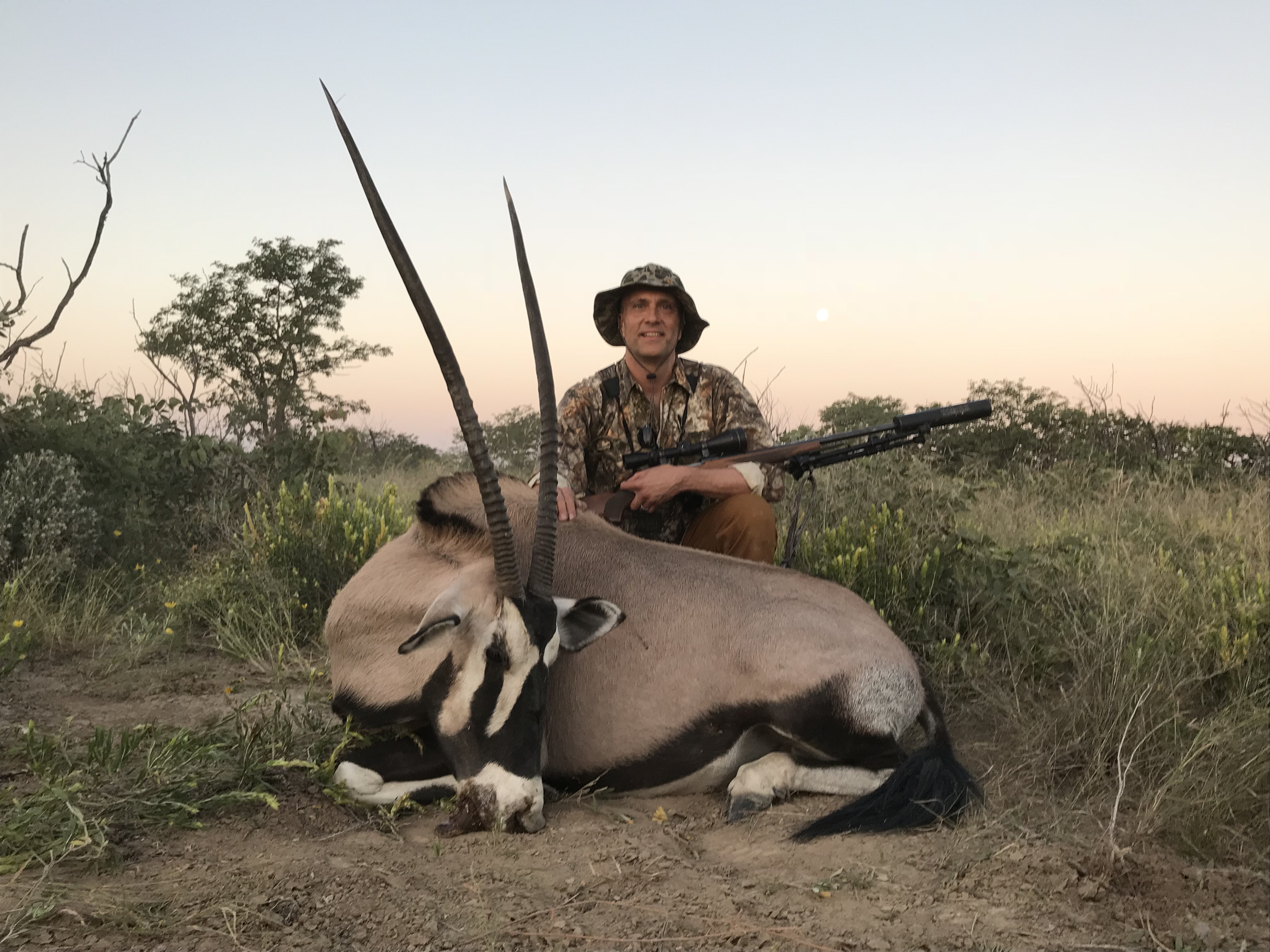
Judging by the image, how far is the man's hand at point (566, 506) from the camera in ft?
14.4

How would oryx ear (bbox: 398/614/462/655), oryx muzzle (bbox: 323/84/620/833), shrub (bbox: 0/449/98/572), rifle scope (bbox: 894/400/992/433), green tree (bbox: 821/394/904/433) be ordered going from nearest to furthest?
1. oryx ear (bbox: 398/614/462/655)
2. oryx muzzle (bbox: 323/84/620/833)
3. rifle scope (bbox: 894/400/992/433)
4. shrub (bbox: 0/449/98/572)
5. green tree (bbox: 821/394/904/433)

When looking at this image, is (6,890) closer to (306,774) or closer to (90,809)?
(90,809)

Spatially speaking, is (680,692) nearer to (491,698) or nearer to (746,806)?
(746,806)

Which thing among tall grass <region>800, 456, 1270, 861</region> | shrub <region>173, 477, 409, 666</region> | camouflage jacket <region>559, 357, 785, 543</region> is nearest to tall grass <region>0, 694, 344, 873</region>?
shrub <region>173, 477, 409, 666</region>

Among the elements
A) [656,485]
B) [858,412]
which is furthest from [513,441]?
[656,485]

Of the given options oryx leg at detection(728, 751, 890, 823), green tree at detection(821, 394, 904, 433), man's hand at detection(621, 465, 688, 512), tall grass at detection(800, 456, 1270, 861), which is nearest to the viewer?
tall grass at detection(800, 456, 1270, 861)

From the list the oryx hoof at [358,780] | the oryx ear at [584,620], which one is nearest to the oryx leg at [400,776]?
the oryx hoof at [358,780]

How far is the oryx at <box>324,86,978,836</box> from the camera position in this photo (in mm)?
3398

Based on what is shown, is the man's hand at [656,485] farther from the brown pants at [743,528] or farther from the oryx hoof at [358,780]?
the oryx hoof at [358,780]

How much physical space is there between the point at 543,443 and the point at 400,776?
51.9 inches

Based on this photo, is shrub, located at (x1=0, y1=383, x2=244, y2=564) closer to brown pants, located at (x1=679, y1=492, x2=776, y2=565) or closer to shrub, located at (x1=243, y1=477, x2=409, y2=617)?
shrub, located at (x1=243, y1=477, x2=409, y2=617)

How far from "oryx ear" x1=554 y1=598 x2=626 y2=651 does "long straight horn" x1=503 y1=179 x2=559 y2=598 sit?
0.12 metres

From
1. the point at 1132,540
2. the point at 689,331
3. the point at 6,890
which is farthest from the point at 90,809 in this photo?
the point at 1132,540

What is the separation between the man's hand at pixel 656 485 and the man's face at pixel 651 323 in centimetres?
89
